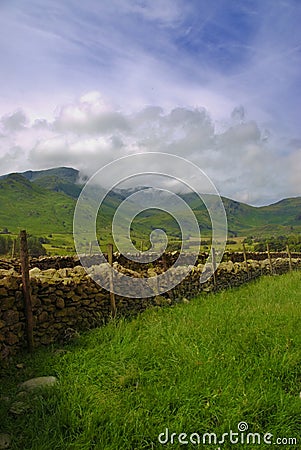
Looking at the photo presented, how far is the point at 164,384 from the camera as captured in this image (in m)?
4.74

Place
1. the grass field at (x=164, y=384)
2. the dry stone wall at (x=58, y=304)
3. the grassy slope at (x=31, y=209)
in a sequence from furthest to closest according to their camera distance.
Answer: the grassy slope at (x=31, y=209) → the dry stone wall at (x=58, y=304) → the grass field at (x=164, y=384)

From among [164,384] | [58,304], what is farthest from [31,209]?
[164,384]

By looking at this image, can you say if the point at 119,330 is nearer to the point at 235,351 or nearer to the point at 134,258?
the point at 235,351

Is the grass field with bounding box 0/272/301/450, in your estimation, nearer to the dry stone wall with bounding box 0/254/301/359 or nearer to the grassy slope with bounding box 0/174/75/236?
the dry stone wall with bounding box 0/254/301/359

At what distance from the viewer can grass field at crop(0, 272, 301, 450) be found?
12.9 feet

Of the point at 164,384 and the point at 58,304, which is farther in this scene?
the point at 58,304

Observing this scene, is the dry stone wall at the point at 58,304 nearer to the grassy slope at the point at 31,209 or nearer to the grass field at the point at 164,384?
the grass field at the point at 164,384

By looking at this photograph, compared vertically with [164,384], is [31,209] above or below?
above

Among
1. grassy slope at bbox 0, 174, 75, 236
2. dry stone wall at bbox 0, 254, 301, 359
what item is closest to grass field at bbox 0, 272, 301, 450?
dry stone wall at bbox 0, 254, 301, 359

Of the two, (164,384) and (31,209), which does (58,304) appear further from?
(31,209)

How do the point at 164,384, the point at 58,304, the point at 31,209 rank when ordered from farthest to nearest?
the point at 31,209
the point at 58,304
the point at 164,384

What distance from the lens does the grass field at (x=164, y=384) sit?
3943mm

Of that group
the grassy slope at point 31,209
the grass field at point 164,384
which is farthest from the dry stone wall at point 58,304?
the grassy slope at point 31,209

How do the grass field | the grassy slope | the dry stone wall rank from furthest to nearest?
the grassy slope < the dry stone wall < the grass field
